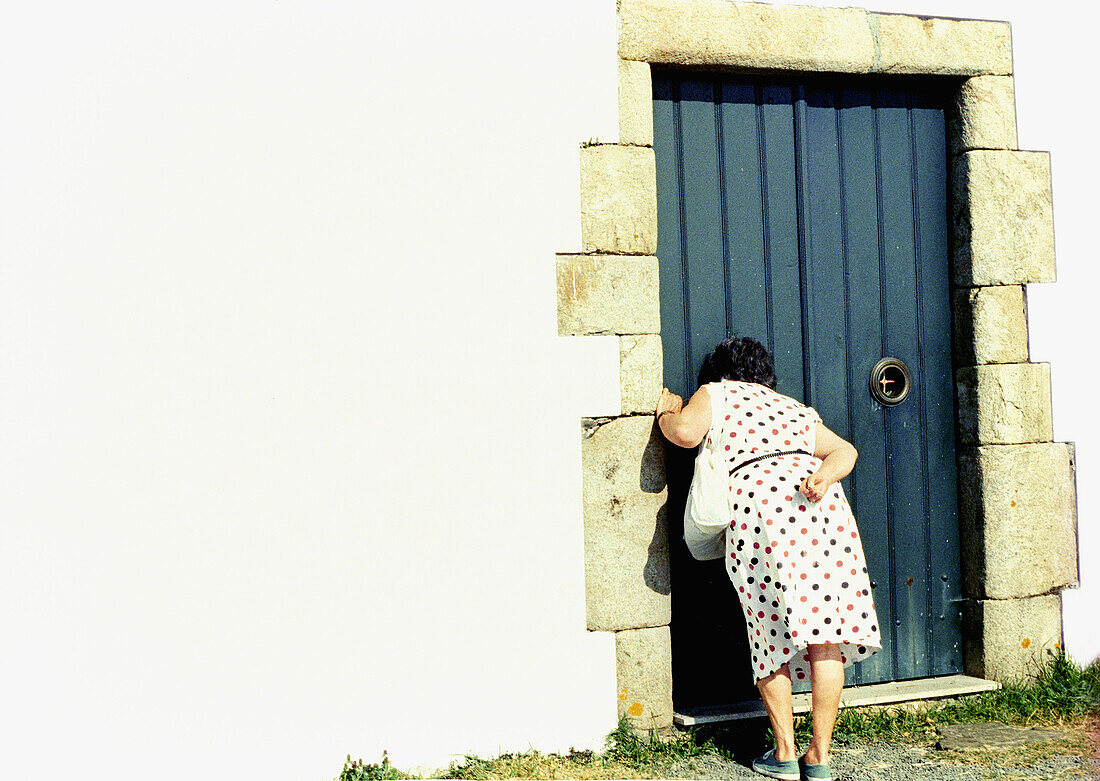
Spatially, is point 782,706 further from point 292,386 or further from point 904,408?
point 292,386

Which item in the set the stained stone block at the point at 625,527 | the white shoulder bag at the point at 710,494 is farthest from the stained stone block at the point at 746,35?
the stained stone block at the point at 625,527

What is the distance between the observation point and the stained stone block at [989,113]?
420cm

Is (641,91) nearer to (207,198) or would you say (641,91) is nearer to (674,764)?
(207,198)

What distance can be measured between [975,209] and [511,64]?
1.88m

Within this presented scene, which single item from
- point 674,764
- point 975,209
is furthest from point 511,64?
point 674,764

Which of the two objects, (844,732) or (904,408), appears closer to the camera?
(844,732)

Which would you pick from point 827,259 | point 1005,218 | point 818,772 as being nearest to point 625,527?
point 818,772

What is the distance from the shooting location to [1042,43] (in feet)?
14.0

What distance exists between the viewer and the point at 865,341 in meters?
4.21

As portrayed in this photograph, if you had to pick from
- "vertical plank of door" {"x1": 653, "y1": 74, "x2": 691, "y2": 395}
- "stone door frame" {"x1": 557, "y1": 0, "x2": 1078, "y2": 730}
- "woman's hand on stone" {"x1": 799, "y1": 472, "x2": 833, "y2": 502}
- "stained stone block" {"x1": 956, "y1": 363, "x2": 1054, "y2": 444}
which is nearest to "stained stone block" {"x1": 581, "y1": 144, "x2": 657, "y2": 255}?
"stone door frame" {"x1": 557, "y1": 0, "x2": 1078, "y2": 730}

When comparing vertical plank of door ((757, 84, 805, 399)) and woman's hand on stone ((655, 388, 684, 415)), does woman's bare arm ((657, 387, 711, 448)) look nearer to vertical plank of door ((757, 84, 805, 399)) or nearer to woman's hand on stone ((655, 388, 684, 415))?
woman's hand on stone ((655, 388, 684, 415))

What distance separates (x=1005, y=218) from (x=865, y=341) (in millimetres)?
718

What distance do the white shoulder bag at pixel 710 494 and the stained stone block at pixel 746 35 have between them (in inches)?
48.0

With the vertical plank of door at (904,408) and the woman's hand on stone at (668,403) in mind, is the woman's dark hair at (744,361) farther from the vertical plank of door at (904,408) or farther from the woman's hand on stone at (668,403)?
the vertical plank of door at (904,408)
